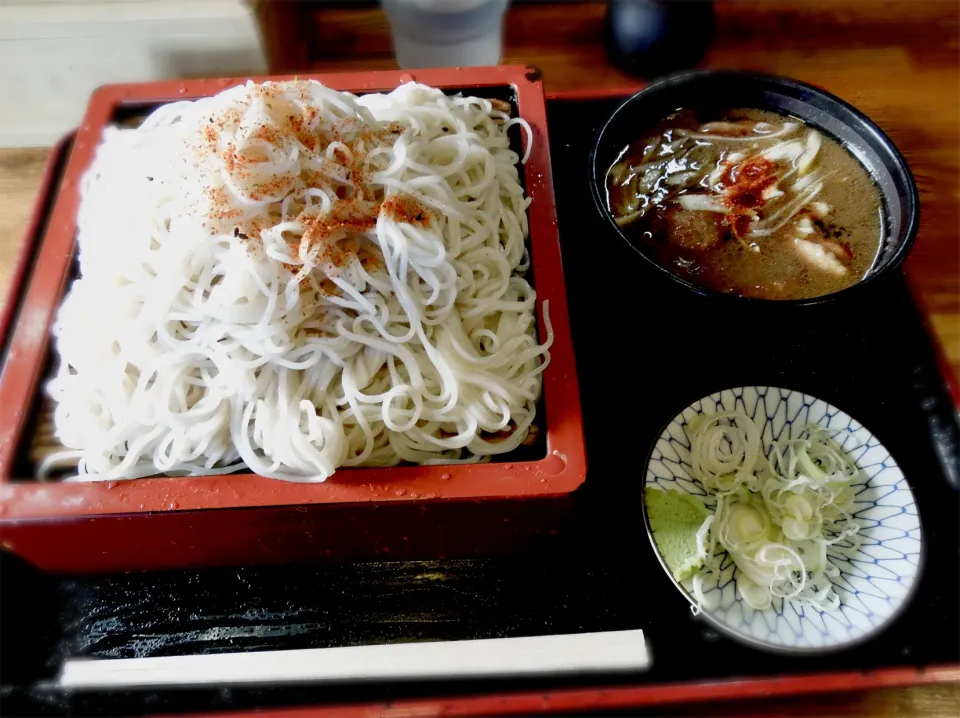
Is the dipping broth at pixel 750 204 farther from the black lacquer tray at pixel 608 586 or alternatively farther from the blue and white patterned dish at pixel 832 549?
the blue and white patterned dish at pixel 832 549

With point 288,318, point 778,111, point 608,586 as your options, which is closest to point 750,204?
point 778,111

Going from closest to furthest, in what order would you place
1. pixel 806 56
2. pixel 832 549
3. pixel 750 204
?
pixel 832 549, pixel 750 204, pixel 806 56

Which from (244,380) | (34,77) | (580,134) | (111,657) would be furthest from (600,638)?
(34,77)

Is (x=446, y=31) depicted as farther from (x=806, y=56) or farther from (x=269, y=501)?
(x=269, y=501)

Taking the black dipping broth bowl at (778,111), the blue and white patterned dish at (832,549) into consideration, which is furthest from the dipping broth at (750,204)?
the blue and white patterned dish at (832,549)

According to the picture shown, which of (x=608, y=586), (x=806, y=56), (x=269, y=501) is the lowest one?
(x=608, y=586)

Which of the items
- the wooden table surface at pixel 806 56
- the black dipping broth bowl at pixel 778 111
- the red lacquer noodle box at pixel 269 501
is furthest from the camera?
the wooden table surface at pixel 806 56

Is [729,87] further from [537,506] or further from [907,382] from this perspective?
[537,506]
